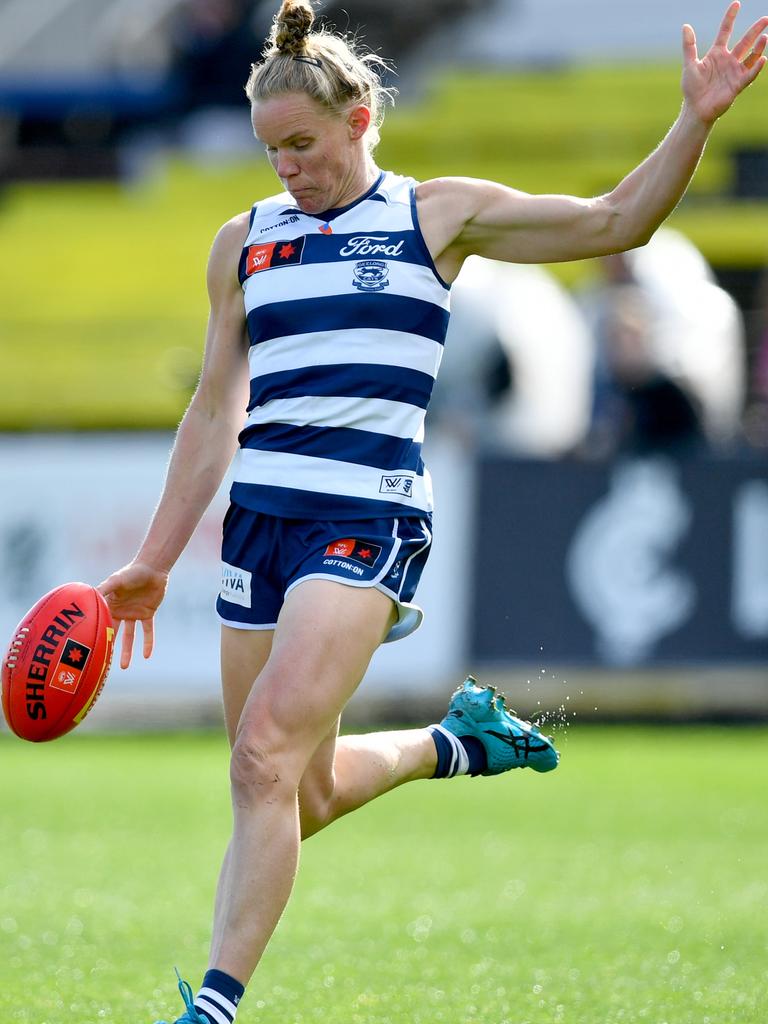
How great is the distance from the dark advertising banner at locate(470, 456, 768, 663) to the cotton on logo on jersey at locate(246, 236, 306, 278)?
688cm

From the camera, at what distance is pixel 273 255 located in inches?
175

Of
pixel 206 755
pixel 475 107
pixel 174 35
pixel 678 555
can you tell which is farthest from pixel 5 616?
pixel 174 35

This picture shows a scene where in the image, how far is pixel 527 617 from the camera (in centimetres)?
1120

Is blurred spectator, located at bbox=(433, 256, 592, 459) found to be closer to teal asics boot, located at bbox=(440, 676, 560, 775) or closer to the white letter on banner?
the white letter on banner

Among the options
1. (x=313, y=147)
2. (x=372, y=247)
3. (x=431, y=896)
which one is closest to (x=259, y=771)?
(x=372, y=247)

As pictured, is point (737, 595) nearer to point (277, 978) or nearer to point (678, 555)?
point (678, 555)

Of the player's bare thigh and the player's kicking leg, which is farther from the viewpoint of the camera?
the player's bare thigh

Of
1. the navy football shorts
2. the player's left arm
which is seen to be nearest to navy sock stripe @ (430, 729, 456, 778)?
the navy football shorts

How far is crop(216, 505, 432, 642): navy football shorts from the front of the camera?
428cm

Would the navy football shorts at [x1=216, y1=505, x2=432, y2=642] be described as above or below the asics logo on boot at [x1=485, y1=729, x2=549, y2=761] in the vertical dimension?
above

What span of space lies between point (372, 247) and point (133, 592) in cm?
113

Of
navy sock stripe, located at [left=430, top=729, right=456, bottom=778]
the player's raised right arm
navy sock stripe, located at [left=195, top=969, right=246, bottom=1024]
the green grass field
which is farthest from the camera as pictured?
navy sock stripe, located at [left=430, top=729, right=456, bottom=778]

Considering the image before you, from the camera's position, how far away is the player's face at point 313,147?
170 inches

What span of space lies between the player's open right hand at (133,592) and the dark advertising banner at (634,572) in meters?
6.49
